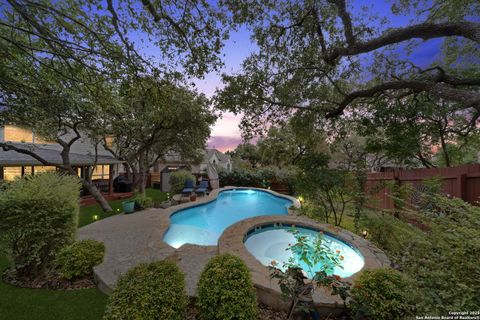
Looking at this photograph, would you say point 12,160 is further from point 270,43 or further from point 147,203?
point 270,43

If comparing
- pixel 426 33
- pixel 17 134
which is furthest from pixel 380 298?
pixel 17 134

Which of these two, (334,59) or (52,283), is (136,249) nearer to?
(52,283)

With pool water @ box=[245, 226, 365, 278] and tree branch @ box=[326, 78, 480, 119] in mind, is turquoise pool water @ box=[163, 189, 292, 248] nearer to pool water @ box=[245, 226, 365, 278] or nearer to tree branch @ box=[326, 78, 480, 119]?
pool water @ box=[245, 226, 365, 278]

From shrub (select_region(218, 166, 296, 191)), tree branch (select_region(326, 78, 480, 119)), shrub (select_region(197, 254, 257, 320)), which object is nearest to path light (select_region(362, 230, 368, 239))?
tree branch (select_region(326, 78, 480, 119))

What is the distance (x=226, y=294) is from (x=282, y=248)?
454cm

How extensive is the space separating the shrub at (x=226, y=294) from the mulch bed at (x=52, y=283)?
270 cm

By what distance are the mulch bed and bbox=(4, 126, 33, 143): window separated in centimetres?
1261

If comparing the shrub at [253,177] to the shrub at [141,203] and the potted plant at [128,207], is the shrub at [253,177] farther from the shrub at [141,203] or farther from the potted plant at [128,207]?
the potted plant at [128,207]

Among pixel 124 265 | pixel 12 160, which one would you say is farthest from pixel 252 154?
pixel 124 265

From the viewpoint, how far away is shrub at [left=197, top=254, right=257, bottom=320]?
8.60ft

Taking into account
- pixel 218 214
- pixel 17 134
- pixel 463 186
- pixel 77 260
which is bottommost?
pixel 218 214

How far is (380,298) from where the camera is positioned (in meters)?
2.75

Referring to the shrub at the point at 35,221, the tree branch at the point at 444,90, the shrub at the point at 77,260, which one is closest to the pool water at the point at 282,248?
the shrub at the point at 77,260

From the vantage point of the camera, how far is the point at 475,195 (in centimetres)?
497
